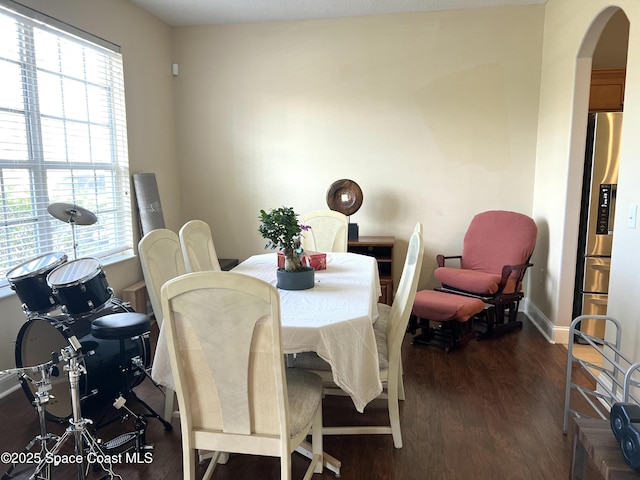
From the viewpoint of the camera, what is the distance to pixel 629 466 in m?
1.47

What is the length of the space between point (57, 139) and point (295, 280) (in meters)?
2.17

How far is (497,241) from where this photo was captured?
408cm

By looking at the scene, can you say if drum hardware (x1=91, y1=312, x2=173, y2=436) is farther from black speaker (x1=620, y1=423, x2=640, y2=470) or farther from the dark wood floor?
black speaker (x1=620, y1=423, x2=640, y2=470)

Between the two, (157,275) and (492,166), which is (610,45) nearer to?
(492,166)

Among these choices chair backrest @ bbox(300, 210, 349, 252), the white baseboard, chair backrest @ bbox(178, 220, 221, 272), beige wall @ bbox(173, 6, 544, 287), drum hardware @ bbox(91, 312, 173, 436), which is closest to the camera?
drum hardware @ bbox(91, 312, 173, 436)

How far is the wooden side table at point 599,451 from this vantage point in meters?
1.46

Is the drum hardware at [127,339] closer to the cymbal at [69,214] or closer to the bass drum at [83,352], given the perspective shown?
the bass drum at [83,352]

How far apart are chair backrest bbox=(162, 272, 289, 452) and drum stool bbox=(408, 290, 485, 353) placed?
2149 millimetres

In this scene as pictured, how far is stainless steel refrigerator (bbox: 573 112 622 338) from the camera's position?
342 centimetres

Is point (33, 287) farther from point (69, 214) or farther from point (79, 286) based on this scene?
point (69, 214)

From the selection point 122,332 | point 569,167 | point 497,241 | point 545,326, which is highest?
point 569,167

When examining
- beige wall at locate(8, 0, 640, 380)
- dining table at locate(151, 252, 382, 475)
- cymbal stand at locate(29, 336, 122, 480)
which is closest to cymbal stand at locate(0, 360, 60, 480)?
cymbal stand at locate(29, 336, 122, 480)

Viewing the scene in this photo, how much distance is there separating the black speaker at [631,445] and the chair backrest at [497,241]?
2.50m

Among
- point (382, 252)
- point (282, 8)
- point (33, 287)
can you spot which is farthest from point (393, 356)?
point (282, 8)
